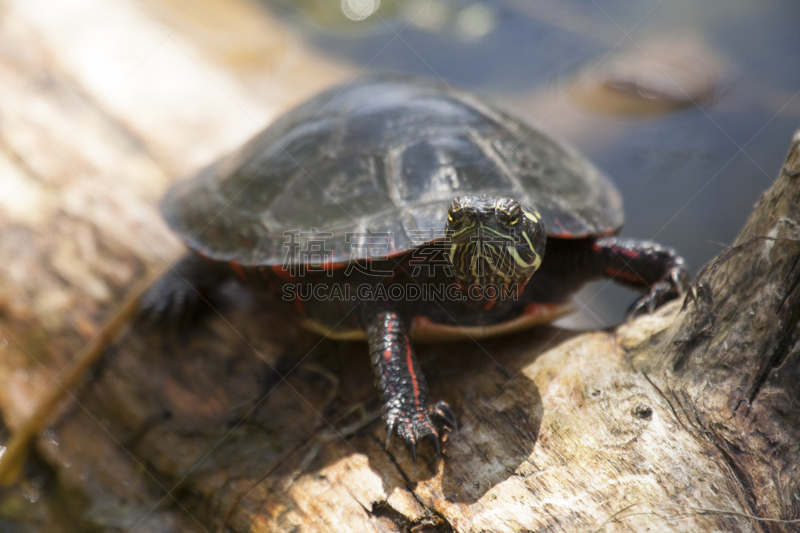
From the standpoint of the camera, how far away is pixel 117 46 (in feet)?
14.9

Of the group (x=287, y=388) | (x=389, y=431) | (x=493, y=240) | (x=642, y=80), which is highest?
(x=642, y=80)

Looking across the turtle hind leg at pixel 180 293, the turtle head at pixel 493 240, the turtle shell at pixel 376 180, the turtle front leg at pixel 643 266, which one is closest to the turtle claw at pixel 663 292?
the turtle front leg at pixel 643 266

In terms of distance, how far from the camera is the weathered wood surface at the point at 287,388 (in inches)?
72.1

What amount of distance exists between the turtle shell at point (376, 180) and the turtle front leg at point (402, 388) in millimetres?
399

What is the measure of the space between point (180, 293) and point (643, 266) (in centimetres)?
281

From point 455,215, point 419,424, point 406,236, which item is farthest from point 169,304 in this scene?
point 455,215

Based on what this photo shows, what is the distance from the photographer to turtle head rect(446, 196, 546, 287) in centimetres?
211

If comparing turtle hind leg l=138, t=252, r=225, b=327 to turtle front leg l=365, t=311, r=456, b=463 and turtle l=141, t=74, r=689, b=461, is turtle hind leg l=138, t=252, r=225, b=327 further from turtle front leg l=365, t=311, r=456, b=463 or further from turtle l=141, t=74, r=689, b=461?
turtle front leg l=365, t=311, r=456, b=463

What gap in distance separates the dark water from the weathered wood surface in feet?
6.39

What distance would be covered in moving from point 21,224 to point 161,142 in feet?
4.05

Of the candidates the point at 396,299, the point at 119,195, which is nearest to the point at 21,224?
the point at 119,195

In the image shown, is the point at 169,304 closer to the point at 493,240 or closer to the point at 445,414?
the point at 445,414

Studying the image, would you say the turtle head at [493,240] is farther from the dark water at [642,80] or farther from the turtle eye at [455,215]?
the dark water at [642,80]

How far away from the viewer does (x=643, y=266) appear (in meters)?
2.87
